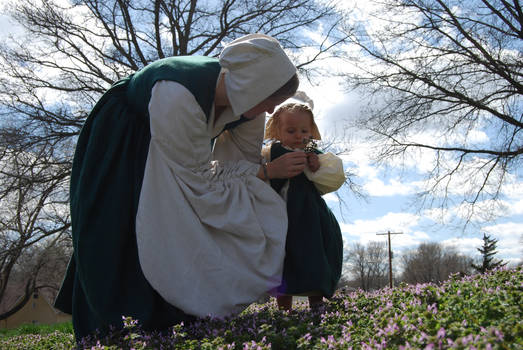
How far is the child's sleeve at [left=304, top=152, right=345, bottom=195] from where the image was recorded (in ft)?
11.1

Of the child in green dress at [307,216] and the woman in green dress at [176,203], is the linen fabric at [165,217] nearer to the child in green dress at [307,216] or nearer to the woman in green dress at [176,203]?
the woman in green dress at [176,203]

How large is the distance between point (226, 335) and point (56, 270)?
22.7 metres

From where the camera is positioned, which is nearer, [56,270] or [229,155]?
[229,155]

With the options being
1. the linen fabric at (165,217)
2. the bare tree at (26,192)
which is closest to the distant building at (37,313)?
the bare tree at (26,192)

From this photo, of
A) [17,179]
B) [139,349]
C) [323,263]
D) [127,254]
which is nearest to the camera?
[139,349]

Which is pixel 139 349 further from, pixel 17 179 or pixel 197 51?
pixel 197 51

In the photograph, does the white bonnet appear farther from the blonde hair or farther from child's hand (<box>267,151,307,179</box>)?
the blonde hair

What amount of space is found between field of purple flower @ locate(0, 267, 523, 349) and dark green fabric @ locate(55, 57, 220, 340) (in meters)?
0.23

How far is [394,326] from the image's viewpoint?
174 cm

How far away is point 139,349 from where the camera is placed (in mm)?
2047

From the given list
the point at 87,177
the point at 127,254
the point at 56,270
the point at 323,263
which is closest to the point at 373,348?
the point at 323,263

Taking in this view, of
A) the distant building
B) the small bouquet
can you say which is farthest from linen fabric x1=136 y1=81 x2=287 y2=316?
the distant building

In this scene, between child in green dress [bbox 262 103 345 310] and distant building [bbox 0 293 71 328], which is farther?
distant building [bbox 0 293 71 328]

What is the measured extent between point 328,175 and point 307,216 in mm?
335
